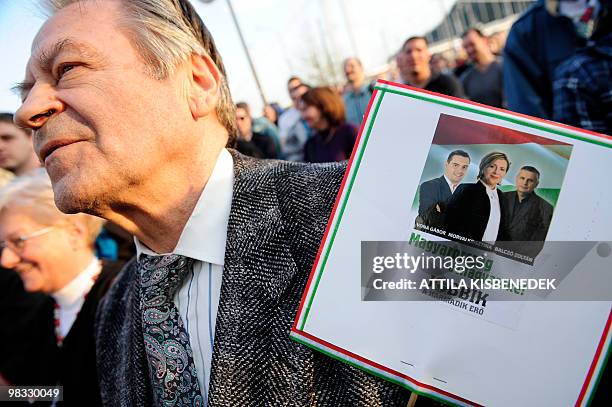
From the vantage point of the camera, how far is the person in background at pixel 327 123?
13.7ft

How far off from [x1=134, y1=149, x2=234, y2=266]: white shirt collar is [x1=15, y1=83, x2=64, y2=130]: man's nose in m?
0.45

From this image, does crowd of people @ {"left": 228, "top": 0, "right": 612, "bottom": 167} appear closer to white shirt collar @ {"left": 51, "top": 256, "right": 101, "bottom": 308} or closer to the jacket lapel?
the jacket lapel

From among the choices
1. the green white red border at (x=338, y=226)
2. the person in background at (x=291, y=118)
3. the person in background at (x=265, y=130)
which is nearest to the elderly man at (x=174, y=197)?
the green white red border at (x=338, y=226)

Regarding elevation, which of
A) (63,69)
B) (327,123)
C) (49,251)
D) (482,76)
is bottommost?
(482,76)

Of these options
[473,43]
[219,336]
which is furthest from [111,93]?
[473,43]

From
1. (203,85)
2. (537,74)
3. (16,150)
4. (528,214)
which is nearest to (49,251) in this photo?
(16,150)

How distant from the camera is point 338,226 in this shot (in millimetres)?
916

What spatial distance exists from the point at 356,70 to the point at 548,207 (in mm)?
4999

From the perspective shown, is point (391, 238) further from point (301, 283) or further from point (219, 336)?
point (219, 336)

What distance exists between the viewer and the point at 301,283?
1.15m

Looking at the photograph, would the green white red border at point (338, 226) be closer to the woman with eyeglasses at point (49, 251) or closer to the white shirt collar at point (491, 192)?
the white shirt collar at point (491, 192)

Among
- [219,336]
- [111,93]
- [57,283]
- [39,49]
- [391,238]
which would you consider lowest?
[57,283]

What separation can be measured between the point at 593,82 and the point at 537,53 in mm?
849

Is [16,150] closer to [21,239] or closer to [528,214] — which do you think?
[21,239]
